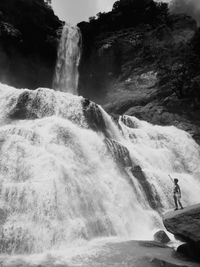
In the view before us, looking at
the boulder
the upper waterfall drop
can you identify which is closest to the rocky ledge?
the boulder

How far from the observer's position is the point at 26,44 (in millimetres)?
40938

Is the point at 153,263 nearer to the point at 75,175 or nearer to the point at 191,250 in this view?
the point at 191,250

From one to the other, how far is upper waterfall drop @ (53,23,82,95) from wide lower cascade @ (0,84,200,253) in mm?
14356

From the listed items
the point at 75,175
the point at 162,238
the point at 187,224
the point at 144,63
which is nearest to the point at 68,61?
the point at 144,63

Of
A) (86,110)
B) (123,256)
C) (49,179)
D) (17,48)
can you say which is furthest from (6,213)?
(17,48)

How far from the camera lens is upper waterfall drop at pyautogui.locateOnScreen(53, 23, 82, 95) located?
138ft

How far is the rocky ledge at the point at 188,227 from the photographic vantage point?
11.1m

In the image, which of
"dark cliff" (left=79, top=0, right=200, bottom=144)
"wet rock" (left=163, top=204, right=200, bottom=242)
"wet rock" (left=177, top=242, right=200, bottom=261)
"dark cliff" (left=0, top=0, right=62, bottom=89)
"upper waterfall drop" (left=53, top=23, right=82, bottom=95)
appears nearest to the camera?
"wet rock" (left=163, top=204, right=200, bottom=242)

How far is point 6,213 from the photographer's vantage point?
1325 centimetres

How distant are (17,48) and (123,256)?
3349cm

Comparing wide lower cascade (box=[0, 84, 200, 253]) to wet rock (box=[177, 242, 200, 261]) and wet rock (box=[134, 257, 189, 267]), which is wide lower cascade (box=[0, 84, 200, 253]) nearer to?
wet rock (box=[177, 242, 200, 261])

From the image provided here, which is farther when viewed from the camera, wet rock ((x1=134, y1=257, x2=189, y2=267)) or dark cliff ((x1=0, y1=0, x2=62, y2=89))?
dark cliff ((x1=0, y1=0, x2=62, y2=89))

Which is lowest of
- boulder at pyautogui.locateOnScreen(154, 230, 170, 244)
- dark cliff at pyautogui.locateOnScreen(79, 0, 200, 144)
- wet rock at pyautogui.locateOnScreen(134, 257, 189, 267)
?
wet rock at pyautogui.locateOnScreen(134, 257, 189, 267)

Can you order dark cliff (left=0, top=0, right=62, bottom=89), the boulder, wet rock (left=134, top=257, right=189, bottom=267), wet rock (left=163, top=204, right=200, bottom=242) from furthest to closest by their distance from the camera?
dark cliff (left=0, top=0, right=62, bottom=89) → the boulder → wet rock (left=163, top=204, right=200, bottom=242) → wet rock (left=134, top=257, right=189, bottom=267)
